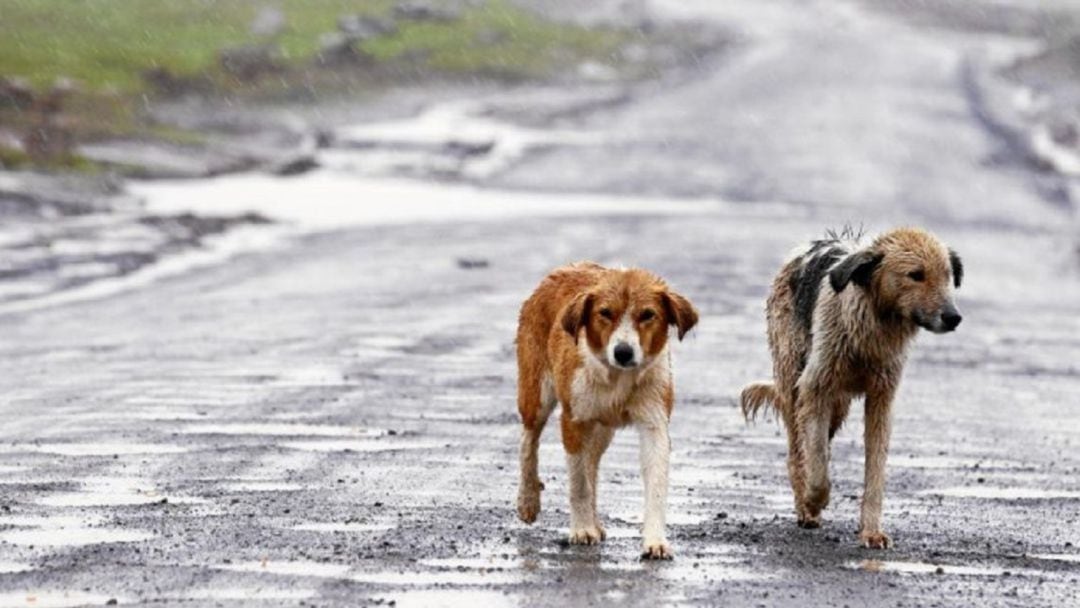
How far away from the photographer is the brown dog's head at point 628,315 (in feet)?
31.7

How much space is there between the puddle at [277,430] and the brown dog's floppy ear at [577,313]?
3.76 m

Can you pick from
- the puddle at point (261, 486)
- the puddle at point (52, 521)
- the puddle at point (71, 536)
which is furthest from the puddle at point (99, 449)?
the puddle at point (71, 536)

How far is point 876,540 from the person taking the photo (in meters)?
10.4

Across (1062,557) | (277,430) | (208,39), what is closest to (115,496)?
(277,430)

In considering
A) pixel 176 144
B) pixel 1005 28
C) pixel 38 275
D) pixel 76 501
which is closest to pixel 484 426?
pixel 76 501

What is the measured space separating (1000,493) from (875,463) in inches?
68.1

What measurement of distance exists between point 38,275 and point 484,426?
11560 millimetres

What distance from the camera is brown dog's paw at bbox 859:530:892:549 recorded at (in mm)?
10383

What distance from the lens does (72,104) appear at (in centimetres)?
4234

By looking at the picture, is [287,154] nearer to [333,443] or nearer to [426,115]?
[426,115]

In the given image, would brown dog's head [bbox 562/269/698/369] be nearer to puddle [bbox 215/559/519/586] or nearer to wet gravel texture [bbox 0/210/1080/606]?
wet gravel texture [bbox 0/210/1080/606]

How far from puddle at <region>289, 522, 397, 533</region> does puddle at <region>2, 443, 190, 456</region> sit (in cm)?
255

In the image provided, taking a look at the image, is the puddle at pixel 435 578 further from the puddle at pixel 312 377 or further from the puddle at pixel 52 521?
the puddle at pixel 312 377

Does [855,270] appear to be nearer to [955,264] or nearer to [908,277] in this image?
[908,277]
